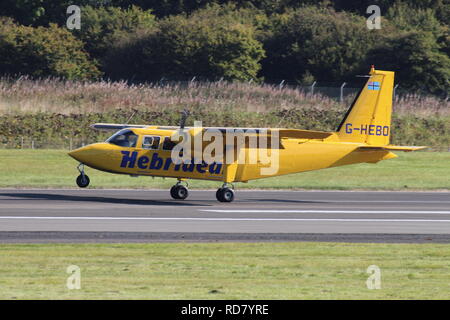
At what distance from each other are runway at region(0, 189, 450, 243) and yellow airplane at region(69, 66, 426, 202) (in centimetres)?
106

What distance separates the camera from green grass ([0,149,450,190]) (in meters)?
37.2

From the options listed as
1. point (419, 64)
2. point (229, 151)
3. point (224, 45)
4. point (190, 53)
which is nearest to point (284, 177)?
point (229, 151)

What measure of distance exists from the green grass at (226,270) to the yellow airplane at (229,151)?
9873 millimetres

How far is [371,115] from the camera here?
101 ft

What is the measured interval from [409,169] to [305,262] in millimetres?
28723

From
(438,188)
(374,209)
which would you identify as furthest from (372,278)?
(438,188)

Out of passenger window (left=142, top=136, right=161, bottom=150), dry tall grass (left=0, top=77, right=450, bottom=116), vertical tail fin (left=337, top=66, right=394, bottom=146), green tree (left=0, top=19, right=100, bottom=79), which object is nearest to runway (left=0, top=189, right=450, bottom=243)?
passenger window (left=142, top=136, right=161, bottom=150)

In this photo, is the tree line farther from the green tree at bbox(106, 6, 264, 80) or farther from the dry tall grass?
the dry tall grass

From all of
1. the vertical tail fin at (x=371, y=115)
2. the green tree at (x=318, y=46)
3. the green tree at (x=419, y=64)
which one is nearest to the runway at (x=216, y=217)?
the vertical tail fin at (x=371, y=115)

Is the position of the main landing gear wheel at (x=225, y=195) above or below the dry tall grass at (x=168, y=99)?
below

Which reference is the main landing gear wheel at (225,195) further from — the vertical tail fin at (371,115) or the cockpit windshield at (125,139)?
the vertical tail fin at (371,115)

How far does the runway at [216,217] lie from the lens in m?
21.2

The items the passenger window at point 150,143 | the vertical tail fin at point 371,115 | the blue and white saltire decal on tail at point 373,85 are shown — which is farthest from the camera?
the blue and white saltire decal on tail at point 373,85

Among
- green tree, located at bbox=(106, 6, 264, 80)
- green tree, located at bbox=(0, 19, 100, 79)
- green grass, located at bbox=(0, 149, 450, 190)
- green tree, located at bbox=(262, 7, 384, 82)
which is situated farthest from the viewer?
green tree, located at bbox=(262, 7, 384, 82)
